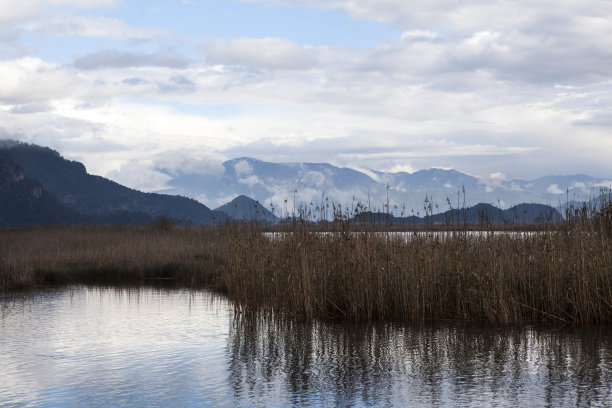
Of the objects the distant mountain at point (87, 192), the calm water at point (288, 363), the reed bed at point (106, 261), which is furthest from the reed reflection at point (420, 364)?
the distant mountain at point (87, 192)

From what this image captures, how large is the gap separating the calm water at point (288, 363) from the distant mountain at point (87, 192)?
8729 centimetres

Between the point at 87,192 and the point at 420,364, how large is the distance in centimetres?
10746

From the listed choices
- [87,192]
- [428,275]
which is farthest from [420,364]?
[87,192]

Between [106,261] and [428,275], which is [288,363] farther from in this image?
[106,261]

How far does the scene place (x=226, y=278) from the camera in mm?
12688

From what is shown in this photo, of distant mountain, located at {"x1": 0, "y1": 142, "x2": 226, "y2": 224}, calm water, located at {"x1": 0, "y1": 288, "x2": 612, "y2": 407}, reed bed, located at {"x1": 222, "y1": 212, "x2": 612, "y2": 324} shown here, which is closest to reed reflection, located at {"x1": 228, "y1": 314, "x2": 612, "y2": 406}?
calm water, located at {"x1": 0, "y1": 288, "x2": 612, "y2": 407}

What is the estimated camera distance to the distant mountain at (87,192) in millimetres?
100812

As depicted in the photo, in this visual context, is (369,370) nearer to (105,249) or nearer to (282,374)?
(282,374)

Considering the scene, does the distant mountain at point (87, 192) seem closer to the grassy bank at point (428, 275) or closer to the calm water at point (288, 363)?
the grassy bank at point (428, 275)

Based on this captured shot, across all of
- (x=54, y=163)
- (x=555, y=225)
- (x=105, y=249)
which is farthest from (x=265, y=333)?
(x=54, y=163)

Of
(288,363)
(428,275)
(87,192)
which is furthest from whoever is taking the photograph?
(87,192)

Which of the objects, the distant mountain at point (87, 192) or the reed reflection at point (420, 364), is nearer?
the reed reflection at point (420, 364)

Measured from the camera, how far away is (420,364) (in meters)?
7.39

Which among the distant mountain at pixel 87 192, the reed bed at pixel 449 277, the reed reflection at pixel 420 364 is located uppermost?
the distant mountain at pixel 87 192
